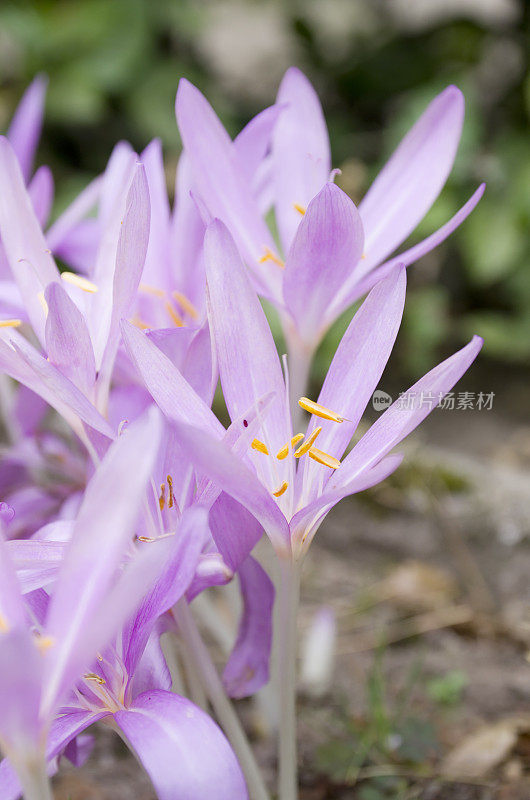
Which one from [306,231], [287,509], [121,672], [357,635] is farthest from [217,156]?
[357,635]

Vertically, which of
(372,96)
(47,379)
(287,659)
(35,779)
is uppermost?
(47,379)

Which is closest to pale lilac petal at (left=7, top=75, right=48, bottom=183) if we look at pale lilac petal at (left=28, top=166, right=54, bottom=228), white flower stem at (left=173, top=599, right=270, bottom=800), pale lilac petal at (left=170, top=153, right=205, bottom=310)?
pale lilac petal at (left=28, top=166, right=54, bottom=228)

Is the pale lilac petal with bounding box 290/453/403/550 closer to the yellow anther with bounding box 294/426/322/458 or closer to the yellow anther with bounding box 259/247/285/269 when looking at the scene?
the yellow anther with bounding box 294/426/322/458

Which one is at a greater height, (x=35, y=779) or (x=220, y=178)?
(x=220, y=178)

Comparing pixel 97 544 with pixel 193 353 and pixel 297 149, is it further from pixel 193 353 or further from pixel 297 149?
pixel 297 149

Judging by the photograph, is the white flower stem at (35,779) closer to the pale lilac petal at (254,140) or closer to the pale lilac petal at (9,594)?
the pale lilac petal at (9,594)

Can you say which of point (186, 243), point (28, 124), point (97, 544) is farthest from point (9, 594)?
point (28, 124)
